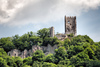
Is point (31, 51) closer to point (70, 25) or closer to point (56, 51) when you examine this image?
point (56, 51)

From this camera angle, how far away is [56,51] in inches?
2899

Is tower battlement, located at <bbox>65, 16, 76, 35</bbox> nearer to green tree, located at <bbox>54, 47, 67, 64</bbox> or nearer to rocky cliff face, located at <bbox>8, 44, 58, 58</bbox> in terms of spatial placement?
rocky cliff face, located at <bbox>8, 44, 58, 58</bbox>

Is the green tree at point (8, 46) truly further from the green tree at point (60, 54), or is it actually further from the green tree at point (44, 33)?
the green tree at point (60, 54)

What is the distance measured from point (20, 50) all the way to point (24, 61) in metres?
10.4

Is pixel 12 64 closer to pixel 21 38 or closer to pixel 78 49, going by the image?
pixel 21 38

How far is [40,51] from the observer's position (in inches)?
3066

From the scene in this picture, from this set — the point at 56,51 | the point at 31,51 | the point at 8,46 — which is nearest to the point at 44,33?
the point at 31,51

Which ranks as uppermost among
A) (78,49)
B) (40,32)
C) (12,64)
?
(40,32)

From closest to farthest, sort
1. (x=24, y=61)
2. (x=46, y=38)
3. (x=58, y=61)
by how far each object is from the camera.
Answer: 1. (x=58, y=61)
2. (x=24, y=61)
3. (x=46, y=38)

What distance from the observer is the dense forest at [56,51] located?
67781 mm

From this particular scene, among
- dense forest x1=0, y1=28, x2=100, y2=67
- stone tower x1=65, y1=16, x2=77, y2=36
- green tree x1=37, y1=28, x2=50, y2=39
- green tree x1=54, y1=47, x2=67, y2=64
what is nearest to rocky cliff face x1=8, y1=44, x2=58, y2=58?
dense forest x1=0, y1=28, x2=100, y2=67

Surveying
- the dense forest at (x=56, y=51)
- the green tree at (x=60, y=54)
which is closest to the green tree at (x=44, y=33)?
the dense forest at (x=56, y=51)

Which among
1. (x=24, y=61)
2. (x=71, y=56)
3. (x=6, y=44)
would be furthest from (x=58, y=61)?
(x=6, y=44)

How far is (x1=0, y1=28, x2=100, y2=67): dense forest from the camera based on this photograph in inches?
2669
